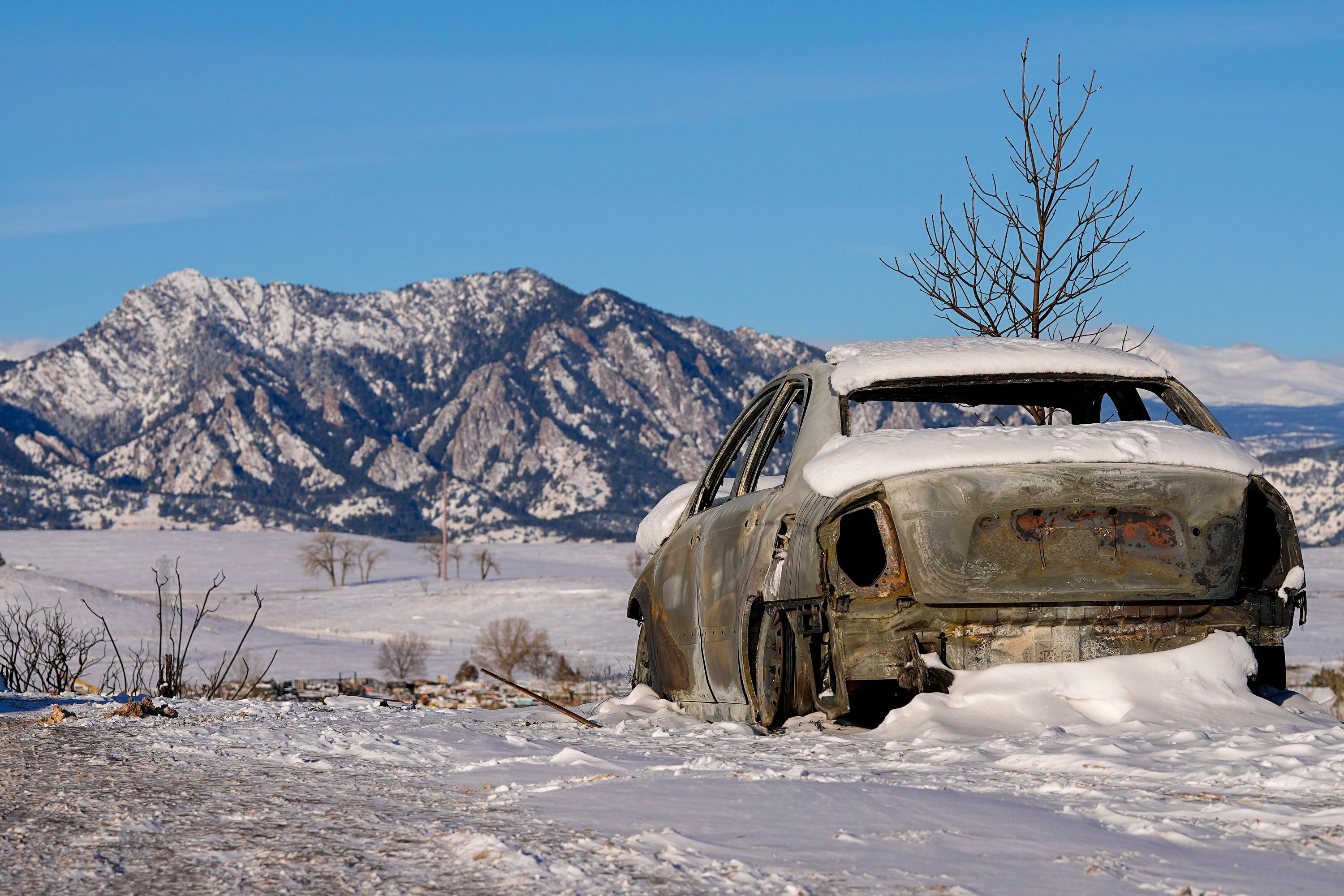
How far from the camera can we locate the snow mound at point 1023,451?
4566 millimetres

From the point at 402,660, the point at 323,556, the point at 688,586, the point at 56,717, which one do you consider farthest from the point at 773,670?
the point at 323,556

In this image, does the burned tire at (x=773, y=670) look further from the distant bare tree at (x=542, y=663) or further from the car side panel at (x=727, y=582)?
the distant bare tree at (x=542, y=663)

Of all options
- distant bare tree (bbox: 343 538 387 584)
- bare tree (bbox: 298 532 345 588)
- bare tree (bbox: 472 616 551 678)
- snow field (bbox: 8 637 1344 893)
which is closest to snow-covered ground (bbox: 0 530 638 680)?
distant bare tree (bbox: 343 538 387 584)

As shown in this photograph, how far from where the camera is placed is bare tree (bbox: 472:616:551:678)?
2904 inches

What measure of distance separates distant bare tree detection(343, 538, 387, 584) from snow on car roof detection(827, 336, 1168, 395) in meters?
128

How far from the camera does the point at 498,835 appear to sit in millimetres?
3145

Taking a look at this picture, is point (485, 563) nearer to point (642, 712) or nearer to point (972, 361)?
point (642, 712)

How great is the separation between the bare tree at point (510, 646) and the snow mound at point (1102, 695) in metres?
65.9

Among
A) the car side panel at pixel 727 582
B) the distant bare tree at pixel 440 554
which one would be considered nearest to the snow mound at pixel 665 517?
the car side panel at pixel 727 582

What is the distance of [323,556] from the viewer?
453 ft

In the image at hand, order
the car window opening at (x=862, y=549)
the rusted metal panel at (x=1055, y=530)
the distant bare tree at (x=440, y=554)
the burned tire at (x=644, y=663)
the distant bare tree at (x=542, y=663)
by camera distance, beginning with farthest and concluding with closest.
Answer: the distant bare tree at (x=440, y=554) < the distant bare tree at (x=542, y=663) < the burned tire at (x=644, y=663) < the car window opening at (x=862, y=549) < the rusted metal panel at (x=1055, y=530)

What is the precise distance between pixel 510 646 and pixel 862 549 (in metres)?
72.5

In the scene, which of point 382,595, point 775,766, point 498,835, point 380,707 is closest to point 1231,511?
point 775,766

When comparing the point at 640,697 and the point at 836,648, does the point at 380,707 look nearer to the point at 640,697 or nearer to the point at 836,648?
Result: the point at 640,697
